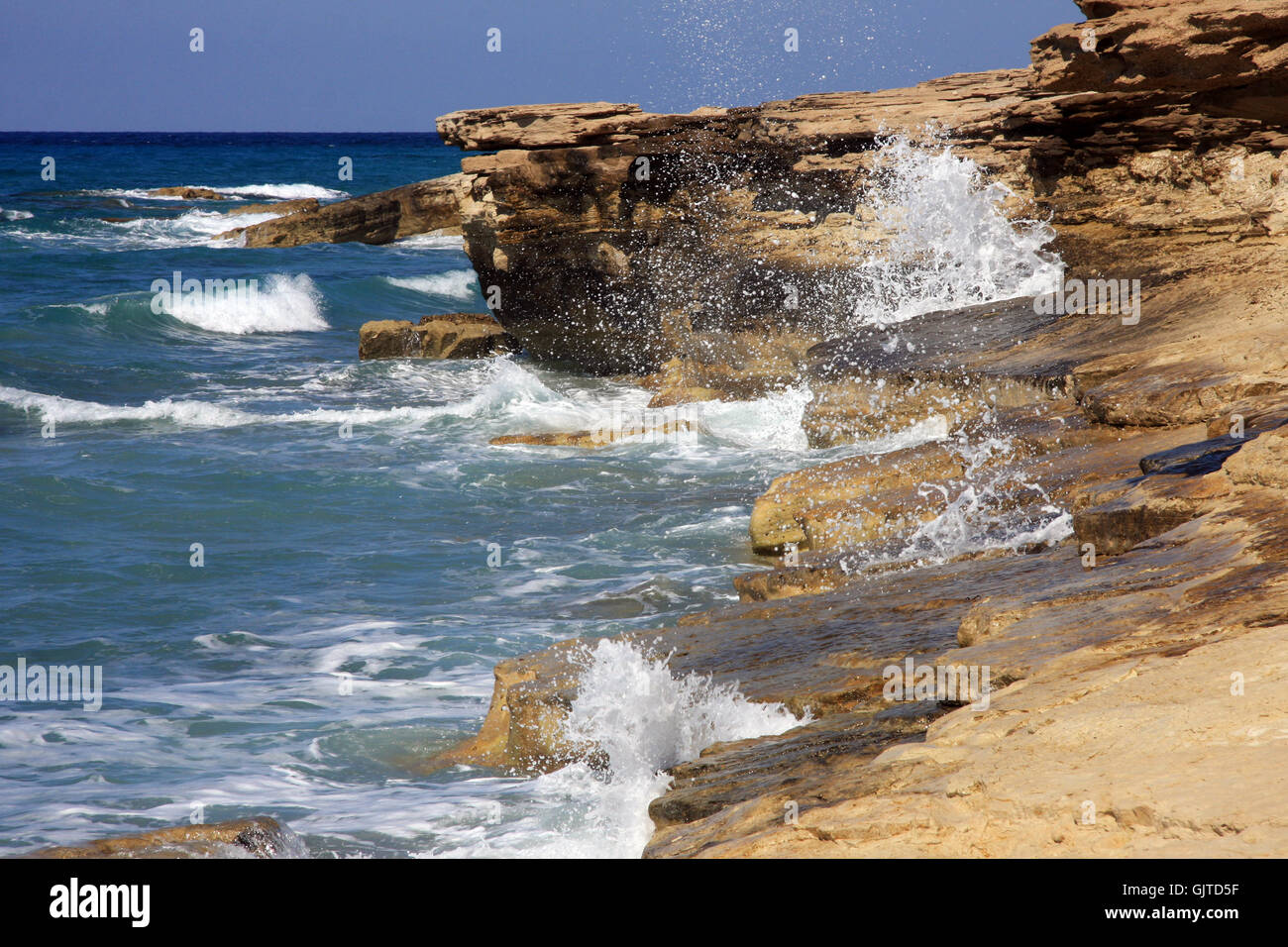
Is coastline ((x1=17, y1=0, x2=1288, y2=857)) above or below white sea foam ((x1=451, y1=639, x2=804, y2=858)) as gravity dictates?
above

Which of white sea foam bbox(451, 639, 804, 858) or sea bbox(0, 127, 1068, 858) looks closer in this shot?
white sea foam bbox(451, 639, 804, 858)

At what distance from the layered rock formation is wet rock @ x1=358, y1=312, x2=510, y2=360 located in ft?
4.09

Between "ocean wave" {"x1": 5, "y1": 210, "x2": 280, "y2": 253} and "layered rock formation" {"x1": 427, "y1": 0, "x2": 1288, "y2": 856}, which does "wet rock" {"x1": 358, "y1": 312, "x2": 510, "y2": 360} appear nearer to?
"layered rock formation" {"x1": 427, "y1": 0, "x2": 1288, "y2": 856}

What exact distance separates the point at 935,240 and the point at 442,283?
14.8 metres

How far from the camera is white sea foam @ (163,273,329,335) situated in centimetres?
2058

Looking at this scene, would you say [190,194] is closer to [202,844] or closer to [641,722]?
[641,722]

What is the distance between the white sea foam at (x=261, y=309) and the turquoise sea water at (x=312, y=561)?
2.34 ft

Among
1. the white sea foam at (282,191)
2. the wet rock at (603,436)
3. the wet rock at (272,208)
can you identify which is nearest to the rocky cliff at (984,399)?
the wet rock at (603,436)

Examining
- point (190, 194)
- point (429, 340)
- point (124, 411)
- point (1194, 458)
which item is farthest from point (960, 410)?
point (190, 194)

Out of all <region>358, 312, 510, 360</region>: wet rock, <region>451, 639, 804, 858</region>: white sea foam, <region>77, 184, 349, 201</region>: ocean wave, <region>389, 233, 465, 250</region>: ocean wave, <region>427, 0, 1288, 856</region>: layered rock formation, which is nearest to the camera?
<region>427, 0, 1288, 856</region>: layered rock formation

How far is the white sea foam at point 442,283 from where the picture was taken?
25125mm

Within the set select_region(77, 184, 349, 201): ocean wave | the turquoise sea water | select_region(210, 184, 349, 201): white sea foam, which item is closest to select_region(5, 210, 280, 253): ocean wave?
select_region(77, 184, 349, 201): ocean wave

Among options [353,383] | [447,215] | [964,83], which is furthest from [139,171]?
[964,83]

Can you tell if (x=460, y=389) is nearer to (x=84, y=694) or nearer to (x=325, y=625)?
(x=325, y=625)
